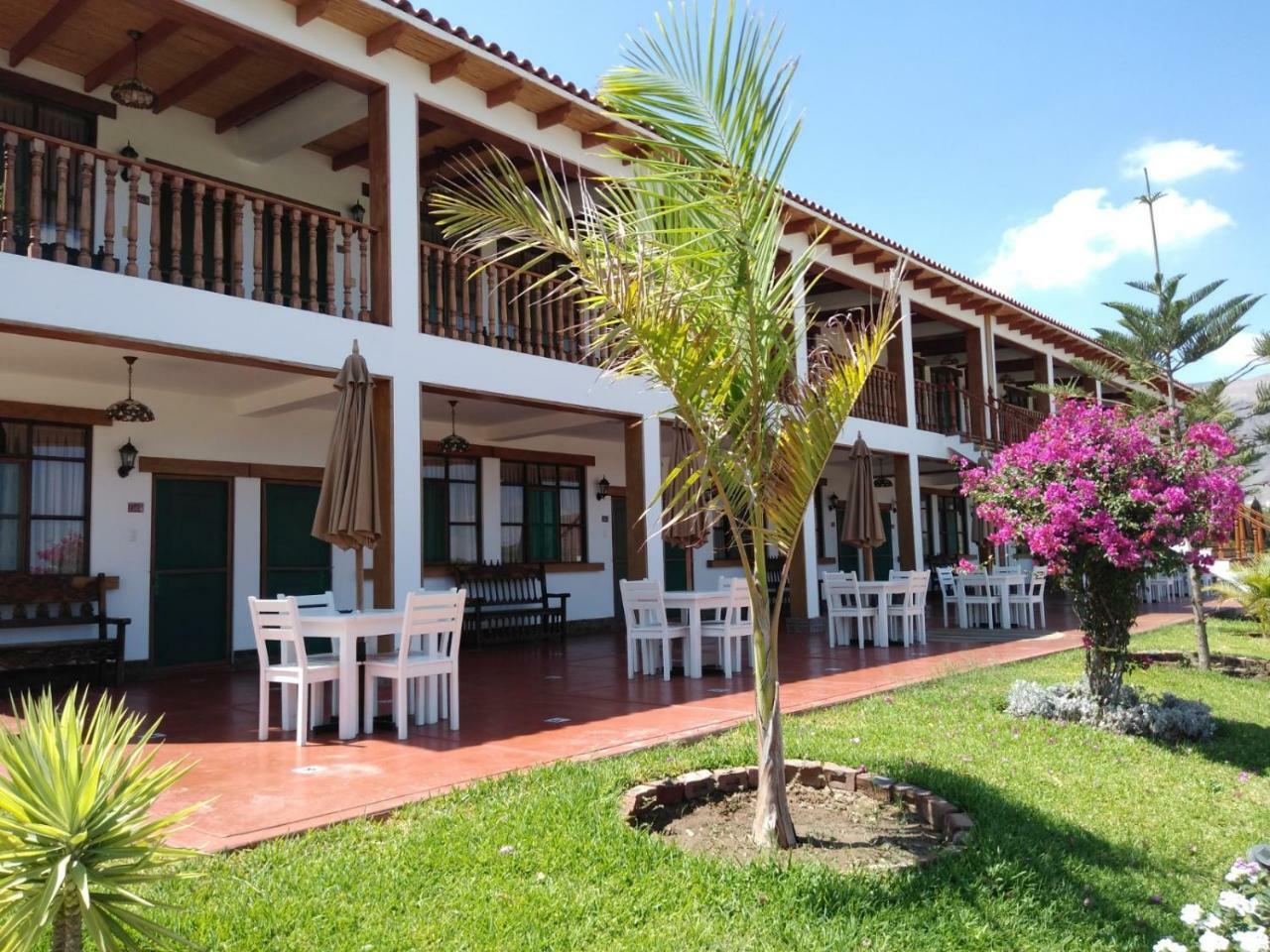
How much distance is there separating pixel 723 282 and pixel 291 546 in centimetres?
813

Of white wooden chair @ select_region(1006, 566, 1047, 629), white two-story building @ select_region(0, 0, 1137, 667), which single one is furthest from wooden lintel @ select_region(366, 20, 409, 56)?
white wooden chair @ select_region(1006, 566, 1047, 629)

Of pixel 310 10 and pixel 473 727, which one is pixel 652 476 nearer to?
pixel 473 727

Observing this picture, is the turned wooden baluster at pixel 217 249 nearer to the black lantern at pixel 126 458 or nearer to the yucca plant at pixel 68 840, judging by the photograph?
the black lantern at pixel 126 458

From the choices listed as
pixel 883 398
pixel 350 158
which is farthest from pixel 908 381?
pixel 350 158

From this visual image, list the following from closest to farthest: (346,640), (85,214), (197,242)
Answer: (346,640) < (85,214) < (197,242)

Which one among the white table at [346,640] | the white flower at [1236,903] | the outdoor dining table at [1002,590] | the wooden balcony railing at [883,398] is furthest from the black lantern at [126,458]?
the outdoor dining table at [1002,590]

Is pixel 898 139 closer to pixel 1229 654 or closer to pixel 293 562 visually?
pixel 1229 654

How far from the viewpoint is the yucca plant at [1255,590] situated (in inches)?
417

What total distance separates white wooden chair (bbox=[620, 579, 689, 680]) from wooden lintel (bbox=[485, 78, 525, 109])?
4.49 meters

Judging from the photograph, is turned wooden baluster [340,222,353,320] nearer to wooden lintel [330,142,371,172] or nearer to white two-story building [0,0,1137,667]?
white two-story building [0,0,1137,667]

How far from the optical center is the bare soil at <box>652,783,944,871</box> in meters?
3.66

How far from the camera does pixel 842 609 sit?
1116cm

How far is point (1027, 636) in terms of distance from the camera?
11.8 m

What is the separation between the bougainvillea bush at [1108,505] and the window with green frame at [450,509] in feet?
24.3
